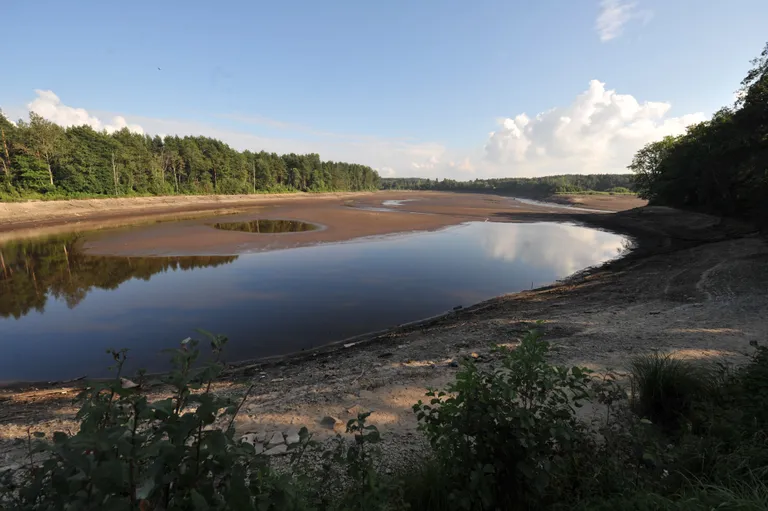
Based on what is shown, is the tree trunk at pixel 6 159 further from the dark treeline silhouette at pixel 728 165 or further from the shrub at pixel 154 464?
the dark treeline silhouette at pixel 728 165

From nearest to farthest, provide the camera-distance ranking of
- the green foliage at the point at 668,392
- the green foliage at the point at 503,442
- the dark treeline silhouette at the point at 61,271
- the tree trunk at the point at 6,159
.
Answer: the green foliage at the point at 503,442 < the green foliage at the point at 668,392 < the dark treeline silhouette at the point at 61,271 < the tree trunk at the point at 6,159

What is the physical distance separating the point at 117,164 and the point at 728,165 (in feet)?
257

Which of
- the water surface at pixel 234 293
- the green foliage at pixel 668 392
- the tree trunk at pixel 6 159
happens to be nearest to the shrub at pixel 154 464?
the water surface at pixel 234 293

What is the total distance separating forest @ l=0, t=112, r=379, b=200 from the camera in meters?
46.4

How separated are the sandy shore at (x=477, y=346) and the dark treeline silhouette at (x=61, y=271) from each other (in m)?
8.68

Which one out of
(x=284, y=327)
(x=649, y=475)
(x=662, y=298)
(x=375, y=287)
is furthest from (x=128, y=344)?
(x=662, y=298)

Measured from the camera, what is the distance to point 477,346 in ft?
28.0

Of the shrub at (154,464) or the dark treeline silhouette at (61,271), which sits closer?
the shrub at (154,464)

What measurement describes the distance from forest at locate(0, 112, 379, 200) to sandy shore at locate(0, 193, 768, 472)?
52.1 meters

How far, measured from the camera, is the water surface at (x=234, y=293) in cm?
1047

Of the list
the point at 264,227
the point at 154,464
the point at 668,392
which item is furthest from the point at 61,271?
the point at 668,392

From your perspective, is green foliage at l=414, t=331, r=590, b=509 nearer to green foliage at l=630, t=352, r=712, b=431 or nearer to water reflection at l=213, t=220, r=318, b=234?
green foliage at l=630, t=352, r=712, b=431

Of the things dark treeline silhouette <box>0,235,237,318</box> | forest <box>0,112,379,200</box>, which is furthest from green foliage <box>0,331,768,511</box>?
forest <box>0,112,379,200</box>

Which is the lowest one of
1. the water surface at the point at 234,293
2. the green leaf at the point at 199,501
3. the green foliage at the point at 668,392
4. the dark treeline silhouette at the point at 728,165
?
the water surface at the point at 234,293
